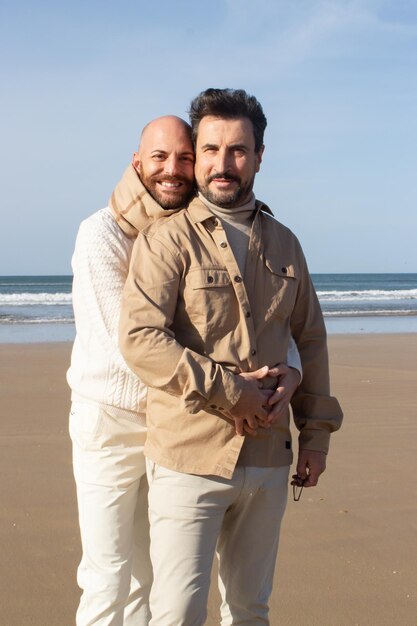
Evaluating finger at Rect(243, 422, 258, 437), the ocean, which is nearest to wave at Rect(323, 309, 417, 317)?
the ocean

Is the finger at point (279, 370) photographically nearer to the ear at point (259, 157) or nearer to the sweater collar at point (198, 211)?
the sweater collar at point (198, 211)

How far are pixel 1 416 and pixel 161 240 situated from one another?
4.93 metres

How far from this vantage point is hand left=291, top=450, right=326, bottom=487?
247 centimetres

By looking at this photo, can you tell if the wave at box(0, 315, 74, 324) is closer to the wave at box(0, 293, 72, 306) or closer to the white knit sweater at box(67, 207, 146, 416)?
the wave at box(0, 293, 72, 306)

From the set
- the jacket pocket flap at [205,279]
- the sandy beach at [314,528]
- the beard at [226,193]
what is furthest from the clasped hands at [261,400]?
the sandy beach at [314,528]

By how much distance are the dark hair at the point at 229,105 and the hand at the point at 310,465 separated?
104 cm

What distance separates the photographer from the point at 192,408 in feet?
6.86

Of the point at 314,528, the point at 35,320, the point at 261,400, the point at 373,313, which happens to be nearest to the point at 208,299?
the point at 261,400

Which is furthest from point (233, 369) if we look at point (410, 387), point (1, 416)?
point (410, 387)

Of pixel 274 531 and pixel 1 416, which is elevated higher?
pixel 274 531

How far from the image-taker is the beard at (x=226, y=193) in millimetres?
2281

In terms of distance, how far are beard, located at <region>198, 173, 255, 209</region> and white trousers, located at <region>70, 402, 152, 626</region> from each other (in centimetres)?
77

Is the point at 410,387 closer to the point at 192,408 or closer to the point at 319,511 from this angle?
the point at 319,511

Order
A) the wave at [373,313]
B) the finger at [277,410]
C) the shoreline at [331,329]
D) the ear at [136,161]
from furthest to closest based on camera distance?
the wave at [373,313] → the shoreline at [331,329] → the ear at [136,161] → the finger at [277,410]
